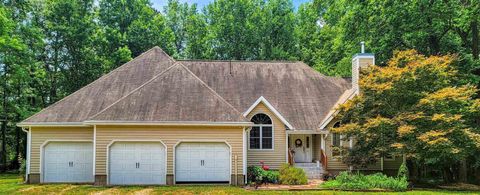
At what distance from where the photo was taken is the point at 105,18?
40.5 metres

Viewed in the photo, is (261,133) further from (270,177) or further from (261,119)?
(270,177)

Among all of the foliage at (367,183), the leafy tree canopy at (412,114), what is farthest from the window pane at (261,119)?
the foliage at (367,183)

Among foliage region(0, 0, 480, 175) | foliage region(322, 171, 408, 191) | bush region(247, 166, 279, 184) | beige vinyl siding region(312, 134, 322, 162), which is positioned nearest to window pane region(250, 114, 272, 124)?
beige vinyl siding region(312, 134, 322, 162)

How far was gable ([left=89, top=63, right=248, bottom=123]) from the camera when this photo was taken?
63.2 feet

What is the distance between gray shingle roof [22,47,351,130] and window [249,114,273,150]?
5.28 ft

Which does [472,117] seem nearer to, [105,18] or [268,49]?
[268,49]

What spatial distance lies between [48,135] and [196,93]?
7.33 metres

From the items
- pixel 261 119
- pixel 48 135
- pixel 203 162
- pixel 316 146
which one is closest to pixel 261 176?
pixel 203 162

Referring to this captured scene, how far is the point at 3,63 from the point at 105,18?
1160 cm

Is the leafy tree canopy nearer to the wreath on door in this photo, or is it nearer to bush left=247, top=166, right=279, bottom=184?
bush left=247, top=166, right=279, bottom=184

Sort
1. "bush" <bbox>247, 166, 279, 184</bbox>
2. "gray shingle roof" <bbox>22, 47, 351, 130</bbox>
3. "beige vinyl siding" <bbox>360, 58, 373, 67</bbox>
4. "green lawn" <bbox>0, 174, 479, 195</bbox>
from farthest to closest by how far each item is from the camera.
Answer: "beige vinyl siding" <bbox>360, 58, 373, 67</bbox>
"bush" <bbox>247, 166, 279, 184</bbox>
"gray shingle roof" <bbox>22, 47, 351, 130</bbox>
"green lawn" <bbox>0, 174, 479, 195</bbox>

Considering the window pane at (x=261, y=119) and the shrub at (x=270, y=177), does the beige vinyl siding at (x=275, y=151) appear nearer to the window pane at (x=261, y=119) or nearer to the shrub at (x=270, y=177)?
the window pane at (x=261, y=119)

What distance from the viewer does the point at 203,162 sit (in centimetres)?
1988

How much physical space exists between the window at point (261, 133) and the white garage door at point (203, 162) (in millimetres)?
3737
